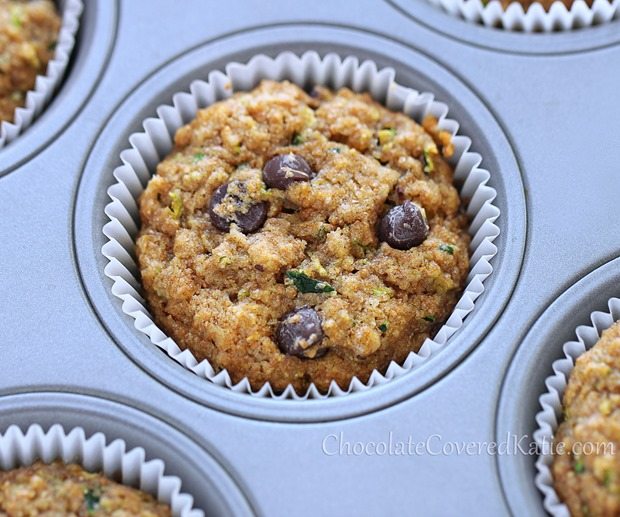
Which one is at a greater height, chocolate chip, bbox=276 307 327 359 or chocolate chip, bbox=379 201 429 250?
chocolate chip, bbox=379 201 429 250

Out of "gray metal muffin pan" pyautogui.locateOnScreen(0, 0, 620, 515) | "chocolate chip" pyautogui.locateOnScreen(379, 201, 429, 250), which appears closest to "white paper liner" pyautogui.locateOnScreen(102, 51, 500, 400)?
"gray metal muffin pan" pyautogui.locateOnScreen(0, 0, 620, 515)

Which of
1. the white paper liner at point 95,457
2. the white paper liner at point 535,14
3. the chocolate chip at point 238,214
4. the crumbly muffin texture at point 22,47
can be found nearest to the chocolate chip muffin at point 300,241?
the chocolate chip at point 238,214

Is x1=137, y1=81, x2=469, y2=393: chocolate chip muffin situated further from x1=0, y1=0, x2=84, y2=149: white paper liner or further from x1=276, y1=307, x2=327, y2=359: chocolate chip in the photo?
x1=0, y1=0, x2=84, y2=149: white paper liner

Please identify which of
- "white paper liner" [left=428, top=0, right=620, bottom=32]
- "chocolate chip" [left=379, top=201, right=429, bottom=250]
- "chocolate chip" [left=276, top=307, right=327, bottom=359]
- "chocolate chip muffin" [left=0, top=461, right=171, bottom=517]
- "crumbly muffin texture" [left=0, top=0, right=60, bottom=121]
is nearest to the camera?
"chocolate chip muffin" [left=0, top=461, right=171, bottom=517]

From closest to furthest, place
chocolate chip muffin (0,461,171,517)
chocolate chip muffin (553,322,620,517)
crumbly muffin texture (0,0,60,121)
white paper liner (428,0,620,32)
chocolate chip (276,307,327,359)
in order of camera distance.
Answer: chocolate chip muffin (553,322,620,517) < chocolate chip muffin (0,461,171,517) < chocolate chip (276,307,327,359) < white paper liner (428,0,620,32) < crumbly muffin texture (0,0,60,121)

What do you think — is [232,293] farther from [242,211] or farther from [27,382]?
[27,382]

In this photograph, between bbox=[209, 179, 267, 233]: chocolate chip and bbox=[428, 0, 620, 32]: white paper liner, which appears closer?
bbox=[209, 179, 267, 233]: chocolate chip

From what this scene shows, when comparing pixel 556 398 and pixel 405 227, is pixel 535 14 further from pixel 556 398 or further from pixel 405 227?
pixel 556 398

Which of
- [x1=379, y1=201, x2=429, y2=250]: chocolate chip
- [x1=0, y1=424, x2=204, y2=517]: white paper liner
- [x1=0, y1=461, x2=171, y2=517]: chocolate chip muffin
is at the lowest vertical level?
[x1=0, y1=461, x2=171, y2=517]: chocolate chip muffin
